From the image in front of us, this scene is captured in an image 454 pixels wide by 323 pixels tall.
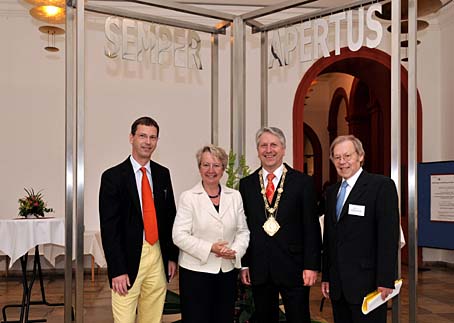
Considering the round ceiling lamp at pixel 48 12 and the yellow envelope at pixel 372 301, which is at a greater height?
the round ceiling lamp at pixel 48 12

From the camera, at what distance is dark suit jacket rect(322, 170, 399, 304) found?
9.75 feet

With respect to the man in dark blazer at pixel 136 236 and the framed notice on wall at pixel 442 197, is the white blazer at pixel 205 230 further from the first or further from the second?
the framed notice on wall at pixel 442 197

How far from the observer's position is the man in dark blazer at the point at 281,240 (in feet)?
10.8

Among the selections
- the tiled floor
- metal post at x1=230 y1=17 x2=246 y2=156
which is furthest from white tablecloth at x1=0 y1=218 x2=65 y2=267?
metal post at x1=230 y1=17 x2=246 y2=156

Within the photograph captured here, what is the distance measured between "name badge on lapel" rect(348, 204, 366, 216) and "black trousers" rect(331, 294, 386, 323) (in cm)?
45

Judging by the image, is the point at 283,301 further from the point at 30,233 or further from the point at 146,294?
the point at 30,233

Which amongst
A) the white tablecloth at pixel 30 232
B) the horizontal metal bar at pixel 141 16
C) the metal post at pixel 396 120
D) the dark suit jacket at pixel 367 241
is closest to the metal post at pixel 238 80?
the horizontal metal bar at pixel 141 16

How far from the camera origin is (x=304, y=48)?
417 centimetres

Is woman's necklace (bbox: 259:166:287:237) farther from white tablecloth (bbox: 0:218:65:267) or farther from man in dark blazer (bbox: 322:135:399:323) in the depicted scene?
white tablecloth (bbox: 0:218:65:267)

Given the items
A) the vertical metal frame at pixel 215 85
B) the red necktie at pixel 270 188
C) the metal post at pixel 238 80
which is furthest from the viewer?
the vertical metal frame at pixel 215 85

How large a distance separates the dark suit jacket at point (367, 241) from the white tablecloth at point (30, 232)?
2739mm

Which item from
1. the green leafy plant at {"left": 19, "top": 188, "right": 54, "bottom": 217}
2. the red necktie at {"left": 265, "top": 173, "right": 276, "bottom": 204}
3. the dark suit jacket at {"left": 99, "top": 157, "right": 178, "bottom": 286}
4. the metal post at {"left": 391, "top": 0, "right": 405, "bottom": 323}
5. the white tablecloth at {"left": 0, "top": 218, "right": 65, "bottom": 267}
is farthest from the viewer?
the green leafy plant at {"left": 19, "top": 188, "right": 54, "bottom": 217}

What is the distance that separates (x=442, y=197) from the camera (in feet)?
25.7

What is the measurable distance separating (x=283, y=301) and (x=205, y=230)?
A: 2.02ft
